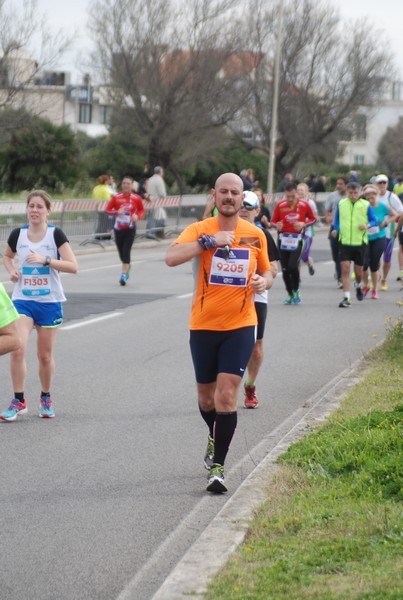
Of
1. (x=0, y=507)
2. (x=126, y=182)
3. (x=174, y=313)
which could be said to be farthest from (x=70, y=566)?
(x=126, y=182)

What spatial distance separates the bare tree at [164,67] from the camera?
41.9m

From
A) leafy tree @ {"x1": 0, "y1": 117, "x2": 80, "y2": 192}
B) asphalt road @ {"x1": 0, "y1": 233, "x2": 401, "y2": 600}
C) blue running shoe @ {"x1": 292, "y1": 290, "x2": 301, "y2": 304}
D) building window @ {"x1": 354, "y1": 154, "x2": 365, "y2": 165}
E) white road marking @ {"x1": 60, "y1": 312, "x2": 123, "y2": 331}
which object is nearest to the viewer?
asphalt road @ {"x1": 0, "y1": 233, "x2": 401, "y2": 600}

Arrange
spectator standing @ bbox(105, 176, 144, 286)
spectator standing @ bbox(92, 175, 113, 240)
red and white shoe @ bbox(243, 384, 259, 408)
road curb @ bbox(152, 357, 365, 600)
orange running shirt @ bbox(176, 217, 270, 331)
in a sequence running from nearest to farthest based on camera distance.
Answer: road curb @ bbox(152, 357, 365, 600)
orange running shirt @ bbox(176, 217, 270, 331)
red and white shoe @ bbox(243, 384, 259, 408)
spectator standing @ bbox(105, 176, 144, 286)
spectator standing @ bbox(92, 175, 113, 240)

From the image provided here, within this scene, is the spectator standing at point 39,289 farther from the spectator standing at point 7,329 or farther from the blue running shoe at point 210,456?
the spectator standing at point 7,329

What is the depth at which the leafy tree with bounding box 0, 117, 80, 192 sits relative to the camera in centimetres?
5159

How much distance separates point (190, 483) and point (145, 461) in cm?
68

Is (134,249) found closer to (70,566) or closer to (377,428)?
(377,428)

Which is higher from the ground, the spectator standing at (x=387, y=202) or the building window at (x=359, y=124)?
the building window at (x=359, y=124)

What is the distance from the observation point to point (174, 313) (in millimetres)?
17344

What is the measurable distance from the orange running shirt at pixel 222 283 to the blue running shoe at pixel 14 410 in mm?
2661

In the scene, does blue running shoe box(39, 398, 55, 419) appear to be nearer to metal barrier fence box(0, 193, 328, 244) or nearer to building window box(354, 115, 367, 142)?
metal barrier fence box(0, 193, 328, 244)

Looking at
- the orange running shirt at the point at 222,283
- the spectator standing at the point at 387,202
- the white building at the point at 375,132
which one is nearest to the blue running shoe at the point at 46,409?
the orange running shirt at the point at 222,283

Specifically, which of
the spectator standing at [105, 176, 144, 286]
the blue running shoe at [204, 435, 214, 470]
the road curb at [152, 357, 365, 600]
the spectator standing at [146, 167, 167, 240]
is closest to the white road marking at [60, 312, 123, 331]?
the spectator standing at [105, 176, 144, 286]

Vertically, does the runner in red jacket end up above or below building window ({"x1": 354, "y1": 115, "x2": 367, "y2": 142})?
below
